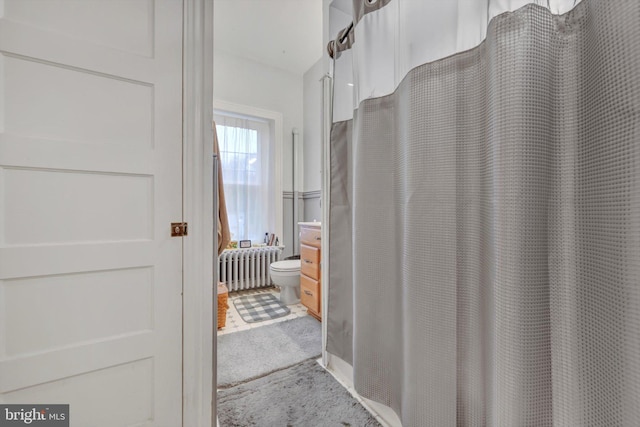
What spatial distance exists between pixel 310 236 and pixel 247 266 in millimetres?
1135

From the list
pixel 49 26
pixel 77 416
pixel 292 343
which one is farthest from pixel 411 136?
pixel 292 343

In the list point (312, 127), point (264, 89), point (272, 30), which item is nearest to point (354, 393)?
point (312, 127)

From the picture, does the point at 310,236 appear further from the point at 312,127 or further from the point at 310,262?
the point at 312,127

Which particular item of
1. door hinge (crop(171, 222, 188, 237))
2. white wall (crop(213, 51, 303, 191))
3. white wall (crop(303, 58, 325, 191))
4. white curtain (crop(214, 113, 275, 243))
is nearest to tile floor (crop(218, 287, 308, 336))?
white curtain (crop(214, 113, 275, 243))

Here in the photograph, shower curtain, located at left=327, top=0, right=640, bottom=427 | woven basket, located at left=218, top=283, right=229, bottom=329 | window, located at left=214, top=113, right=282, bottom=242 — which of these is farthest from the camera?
window, located at left=214, top=113, right=282, bottom=242

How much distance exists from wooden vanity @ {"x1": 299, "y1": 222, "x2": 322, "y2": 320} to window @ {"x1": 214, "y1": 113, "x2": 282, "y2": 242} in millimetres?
980

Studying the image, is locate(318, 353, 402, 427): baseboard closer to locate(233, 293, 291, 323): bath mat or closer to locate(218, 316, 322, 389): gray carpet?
locate(218, 316, 322, 389): gray carpet

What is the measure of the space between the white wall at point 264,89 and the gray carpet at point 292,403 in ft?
7.61

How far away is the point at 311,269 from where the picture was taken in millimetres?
2277

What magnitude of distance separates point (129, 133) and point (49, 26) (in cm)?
41

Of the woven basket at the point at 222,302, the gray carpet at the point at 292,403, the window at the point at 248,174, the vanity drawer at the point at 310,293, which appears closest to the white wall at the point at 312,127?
the window at the point at 248,174

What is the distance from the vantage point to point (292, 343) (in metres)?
1.84

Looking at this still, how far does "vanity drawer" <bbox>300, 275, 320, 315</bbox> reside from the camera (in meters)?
2.17

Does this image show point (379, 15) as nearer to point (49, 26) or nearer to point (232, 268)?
point (49, 26)
